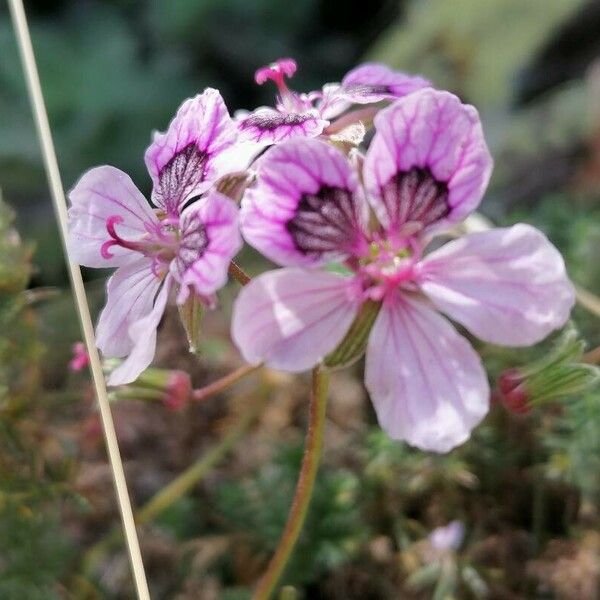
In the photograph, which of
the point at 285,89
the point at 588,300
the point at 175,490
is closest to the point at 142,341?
the point at 285,89

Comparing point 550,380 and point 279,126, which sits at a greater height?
point 279,126

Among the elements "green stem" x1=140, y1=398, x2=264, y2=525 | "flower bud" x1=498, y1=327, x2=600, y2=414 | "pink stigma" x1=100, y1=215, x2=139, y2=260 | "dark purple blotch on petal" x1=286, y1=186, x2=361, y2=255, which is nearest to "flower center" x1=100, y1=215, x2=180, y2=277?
"pink stigma" x1=100, y1=215, x2=139, y2=260

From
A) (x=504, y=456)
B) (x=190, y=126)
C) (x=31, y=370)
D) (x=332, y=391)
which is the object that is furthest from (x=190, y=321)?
(x=332, y=391)

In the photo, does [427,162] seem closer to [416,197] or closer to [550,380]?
[416,197]

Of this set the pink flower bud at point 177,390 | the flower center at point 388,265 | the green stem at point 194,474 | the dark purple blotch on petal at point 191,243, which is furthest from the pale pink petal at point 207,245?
the green stem at point 194,474

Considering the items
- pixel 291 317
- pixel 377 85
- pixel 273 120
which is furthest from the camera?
pixel 377 85
